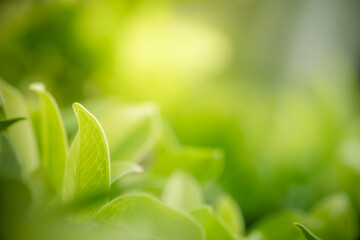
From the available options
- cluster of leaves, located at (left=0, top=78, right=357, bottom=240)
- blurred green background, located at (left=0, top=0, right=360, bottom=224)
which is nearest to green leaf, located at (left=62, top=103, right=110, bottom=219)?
cluster of leaves, located at (left=0, top=78, right=357, bottom=240)

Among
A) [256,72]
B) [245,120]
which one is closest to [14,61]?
[245,120]

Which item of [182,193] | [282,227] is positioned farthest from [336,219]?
[182,193]

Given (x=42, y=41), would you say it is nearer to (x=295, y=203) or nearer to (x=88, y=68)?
(x=88, y=68)

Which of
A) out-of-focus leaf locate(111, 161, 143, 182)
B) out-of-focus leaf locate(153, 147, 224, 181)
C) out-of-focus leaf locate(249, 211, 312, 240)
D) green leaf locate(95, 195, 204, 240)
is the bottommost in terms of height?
out-of-focus leaf locate(249, 211, 312, 240)

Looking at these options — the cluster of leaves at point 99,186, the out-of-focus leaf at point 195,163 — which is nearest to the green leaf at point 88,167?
the cluster of leaves at point 99,186

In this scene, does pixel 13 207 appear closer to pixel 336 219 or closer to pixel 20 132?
pixel 20 132

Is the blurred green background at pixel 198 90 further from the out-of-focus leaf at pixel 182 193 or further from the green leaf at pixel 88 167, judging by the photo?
the green leaf at pixel 88 167

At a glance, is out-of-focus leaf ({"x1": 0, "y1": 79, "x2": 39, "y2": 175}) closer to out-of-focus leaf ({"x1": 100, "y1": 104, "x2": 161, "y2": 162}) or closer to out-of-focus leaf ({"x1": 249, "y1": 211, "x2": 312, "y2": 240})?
out-of-focus leaf ({"x1": 100, "y1": 104, "x2": 161, "y2": 162})

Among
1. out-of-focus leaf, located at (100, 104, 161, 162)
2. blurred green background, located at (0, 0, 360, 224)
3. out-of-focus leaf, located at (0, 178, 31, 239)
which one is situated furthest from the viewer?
blurred green background, located at (0, 0, 360, 224)
